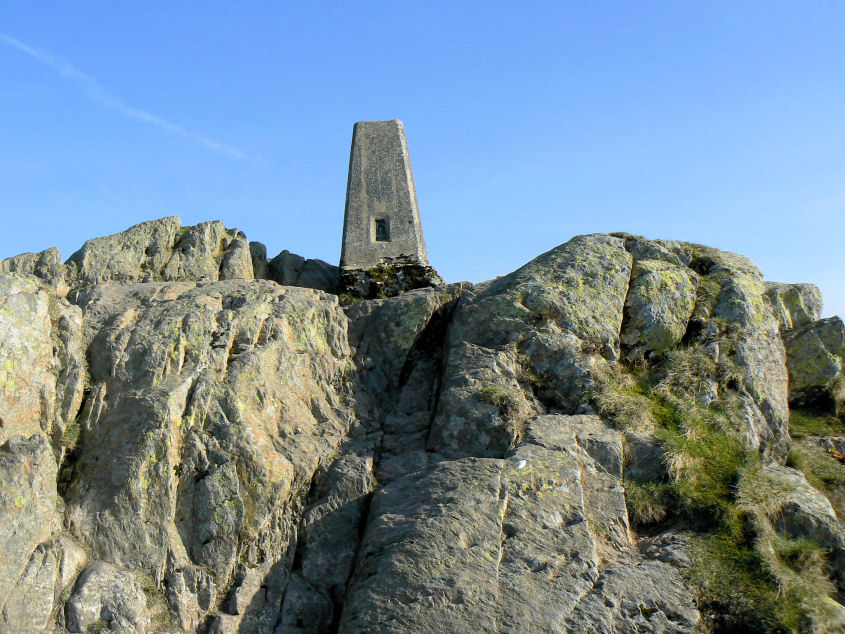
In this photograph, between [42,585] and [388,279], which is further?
[388,279]

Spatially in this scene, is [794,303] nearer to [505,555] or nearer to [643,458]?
[643,458]

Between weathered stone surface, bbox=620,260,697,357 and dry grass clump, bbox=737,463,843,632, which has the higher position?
weathered stone surface, bbox=620,260,697,357

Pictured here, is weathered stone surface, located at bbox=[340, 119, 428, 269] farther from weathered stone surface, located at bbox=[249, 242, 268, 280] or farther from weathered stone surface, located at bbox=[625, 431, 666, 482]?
weathered stone surface, located at bbox=[625, 431, 666, 482]

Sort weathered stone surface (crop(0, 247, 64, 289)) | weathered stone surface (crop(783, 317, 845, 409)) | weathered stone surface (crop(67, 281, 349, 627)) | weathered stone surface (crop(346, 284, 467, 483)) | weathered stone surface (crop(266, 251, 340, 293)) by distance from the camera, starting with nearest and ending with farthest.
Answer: weathered stone surface (crop(67, 281, 349, 627)) < weathered stone surface (crop(346, 284, 467, 483)) < weathered stone surface (crop(783, 317, 845, 409)) < weathered stone surface (crop(0, 247, 64, 289)) < weathered stone surface (crop(266, 251, 340, 293))

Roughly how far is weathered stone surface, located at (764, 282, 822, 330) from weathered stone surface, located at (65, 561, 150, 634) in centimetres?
1757

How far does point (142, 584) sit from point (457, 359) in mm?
8013

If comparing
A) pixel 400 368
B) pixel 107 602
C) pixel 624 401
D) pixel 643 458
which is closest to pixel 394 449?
pixel 400 368

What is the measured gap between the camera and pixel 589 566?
12.6 metres

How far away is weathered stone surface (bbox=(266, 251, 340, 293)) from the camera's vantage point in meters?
24.9

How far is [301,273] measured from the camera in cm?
2528

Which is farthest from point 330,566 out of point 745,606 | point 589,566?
point 745,606

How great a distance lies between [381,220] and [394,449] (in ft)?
36.0

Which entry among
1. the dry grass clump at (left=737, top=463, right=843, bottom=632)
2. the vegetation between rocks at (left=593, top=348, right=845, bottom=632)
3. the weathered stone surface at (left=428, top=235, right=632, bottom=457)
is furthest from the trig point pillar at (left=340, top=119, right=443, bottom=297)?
the dry grass clump at (left=737, top=463, right=843, bottom=632)

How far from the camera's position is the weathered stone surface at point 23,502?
40.2ft
